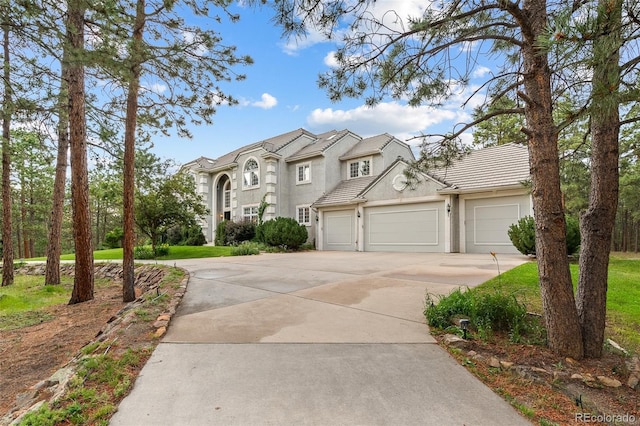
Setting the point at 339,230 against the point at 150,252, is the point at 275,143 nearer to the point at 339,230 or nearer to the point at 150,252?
the point at 339,230

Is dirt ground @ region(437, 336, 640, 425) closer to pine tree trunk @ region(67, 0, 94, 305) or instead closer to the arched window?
pine tree trunk @ region(67, 0, 94, 305)

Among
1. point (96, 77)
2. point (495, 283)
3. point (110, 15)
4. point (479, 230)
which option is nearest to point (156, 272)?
point (96, 77)

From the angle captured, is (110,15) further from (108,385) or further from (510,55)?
Result: (510,55)

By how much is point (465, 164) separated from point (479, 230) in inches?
139

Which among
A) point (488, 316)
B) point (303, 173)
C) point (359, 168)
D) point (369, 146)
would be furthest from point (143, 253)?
point (488, 316)

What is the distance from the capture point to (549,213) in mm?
3004

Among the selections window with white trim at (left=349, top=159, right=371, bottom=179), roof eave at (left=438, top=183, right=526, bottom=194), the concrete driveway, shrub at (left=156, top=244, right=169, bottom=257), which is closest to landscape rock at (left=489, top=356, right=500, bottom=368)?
the concrete driveway

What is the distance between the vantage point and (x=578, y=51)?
1845 mm

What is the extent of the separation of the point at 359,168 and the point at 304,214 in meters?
4.70

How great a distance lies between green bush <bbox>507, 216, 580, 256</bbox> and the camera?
9.25 meters

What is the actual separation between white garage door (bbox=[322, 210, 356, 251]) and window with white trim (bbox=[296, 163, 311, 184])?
2.85 metres

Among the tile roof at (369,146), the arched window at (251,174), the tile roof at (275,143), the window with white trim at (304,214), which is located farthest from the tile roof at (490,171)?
the arched window at (251,174)

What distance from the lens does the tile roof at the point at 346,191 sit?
18.0 metres

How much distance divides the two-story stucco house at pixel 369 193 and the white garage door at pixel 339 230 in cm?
6
